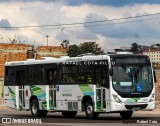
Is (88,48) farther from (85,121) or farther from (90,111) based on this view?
(85,121)

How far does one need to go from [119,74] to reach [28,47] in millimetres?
38913

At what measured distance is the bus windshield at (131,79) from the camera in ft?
85.5

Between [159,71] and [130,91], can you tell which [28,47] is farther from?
[130,91]

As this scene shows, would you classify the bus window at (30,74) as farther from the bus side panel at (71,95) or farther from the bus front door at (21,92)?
the bus side panel at (71,95)

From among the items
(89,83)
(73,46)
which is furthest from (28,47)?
(89,83)

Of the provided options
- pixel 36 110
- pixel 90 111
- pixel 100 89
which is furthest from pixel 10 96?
pixel 100 89

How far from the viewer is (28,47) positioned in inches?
2530

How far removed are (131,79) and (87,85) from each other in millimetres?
2401

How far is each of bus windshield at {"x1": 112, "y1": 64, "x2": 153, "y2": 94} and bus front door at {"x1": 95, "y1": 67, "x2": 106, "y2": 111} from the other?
0.71 meters

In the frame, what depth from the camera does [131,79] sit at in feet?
86.0

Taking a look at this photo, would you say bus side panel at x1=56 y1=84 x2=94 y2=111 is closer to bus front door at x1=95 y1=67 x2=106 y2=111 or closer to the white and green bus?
the white and green bus

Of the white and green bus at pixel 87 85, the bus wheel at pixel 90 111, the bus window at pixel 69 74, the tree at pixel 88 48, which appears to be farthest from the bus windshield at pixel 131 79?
the tree at pixel 88 48

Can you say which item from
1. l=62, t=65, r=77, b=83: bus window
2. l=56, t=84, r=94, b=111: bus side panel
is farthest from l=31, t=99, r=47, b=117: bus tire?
l=62, t=65, r=77, b=83: bus window

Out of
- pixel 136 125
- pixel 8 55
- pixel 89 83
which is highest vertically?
pixel 8 55
